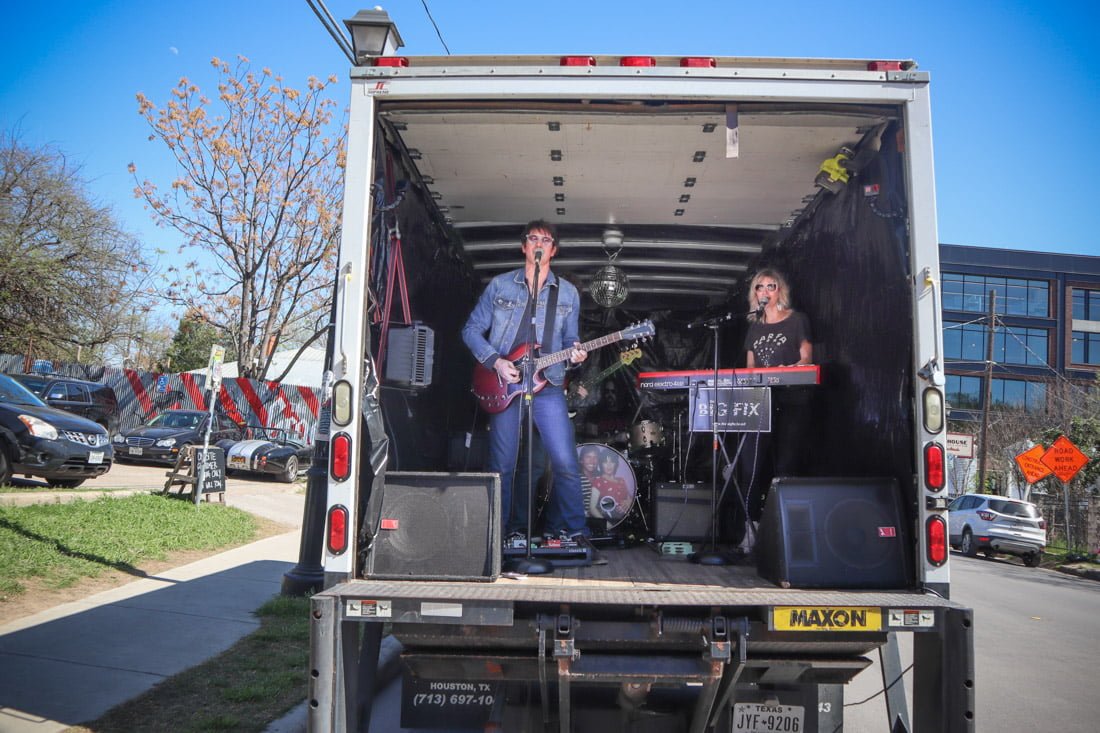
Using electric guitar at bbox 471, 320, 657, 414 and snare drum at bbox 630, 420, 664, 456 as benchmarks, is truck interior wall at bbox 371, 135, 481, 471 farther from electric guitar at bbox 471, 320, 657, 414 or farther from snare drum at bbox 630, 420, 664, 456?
snare drum at bbox 630, 420, 664, 456

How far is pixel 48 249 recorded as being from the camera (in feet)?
66.9

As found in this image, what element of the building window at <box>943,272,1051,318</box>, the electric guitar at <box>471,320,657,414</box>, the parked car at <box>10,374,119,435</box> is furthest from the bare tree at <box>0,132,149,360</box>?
the building window at <box>943,272,1051,318</box>

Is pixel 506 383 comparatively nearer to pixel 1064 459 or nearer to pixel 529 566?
pixel 529 566

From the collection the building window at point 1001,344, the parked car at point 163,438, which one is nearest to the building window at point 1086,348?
the building window at point 1001,344

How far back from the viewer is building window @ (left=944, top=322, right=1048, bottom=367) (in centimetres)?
4534

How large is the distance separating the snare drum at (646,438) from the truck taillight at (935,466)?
3595 millimetres

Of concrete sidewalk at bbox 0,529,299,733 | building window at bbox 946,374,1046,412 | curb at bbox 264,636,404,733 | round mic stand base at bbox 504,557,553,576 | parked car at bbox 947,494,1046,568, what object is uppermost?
building window at bbox 946,374,1046,412

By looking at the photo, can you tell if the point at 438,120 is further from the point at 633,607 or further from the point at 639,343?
the point at 639,343

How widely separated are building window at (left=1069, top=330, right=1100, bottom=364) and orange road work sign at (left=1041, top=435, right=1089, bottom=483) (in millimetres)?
32489

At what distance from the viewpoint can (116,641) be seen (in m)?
5.77

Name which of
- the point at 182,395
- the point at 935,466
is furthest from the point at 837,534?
the point at 182,395

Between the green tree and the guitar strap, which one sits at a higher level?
the green tree

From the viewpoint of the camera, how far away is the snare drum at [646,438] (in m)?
7.02

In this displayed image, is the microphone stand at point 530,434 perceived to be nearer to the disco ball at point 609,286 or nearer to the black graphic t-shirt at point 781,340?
the black graphic t-shirt at point 781,340
